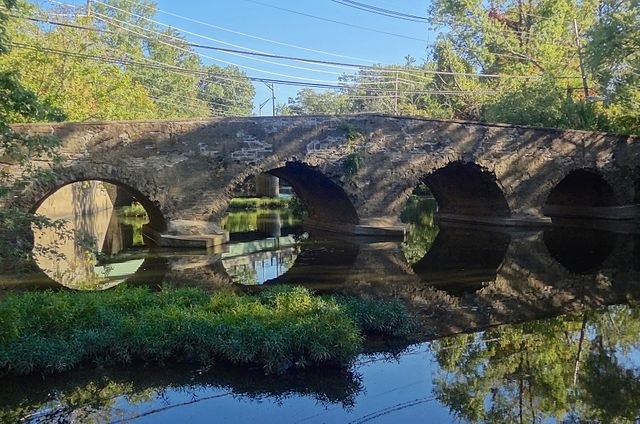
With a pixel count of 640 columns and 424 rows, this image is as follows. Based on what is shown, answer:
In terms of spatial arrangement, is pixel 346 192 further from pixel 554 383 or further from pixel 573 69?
pixel 573 69

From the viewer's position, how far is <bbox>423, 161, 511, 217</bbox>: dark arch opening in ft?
63.9

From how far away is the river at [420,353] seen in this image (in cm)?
532

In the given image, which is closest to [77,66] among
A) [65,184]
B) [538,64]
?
→ [65,184]

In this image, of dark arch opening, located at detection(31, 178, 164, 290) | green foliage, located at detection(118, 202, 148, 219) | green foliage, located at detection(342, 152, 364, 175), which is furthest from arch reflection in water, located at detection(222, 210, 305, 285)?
green foliage, located at detection(118, 202, 148, 219)

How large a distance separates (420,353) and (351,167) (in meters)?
10.4

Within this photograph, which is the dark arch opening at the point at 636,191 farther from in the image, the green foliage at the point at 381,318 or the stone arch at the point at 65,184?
the green foliage at the point at 381,318

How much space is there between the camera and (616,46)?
18.4 m

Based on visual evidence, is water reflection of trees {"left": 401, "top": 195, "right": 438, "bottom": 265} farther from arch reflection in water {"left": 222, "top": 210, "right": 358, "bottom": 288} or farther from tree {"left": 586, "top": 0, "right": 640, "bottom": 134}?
tree {"left": 586, "top": 0, "right": 640, "bottom": 134}

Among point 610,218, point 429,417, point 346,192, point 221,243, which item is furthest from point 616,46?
point 429,417

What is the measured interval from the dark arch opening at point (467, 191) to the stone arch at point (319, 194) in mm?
3673

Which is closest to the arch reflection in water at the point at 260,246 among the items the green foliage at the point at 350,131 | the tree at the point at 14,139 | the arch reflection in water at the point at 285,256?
the arch reflection in water at the point at 285,256

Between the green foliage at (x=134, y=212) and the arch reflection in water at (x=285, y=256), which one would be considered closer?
the arch reflection in water at (x=285, y=256)

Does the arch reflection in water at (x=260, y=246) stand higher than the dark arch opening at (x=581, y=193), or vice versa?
the dark arch opening at (x=581, y=193)

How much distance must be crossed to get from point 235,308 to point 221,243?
8204mm
